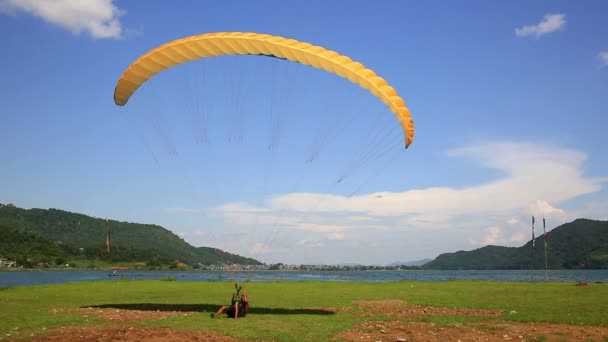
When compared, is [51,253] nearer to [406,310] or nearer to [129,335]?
[406,310]

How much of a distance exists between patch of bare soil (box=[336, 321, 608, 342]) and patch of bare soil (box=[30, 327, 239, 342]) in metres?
4.17

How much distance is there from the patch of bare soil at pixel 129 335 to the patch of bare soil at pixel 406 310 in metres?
7.64

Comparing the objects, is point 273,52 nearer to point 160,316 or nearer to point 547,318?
point 160,316

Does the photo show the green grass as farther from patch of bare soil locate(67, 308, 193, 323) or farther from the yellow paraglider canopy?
the yellow paraglider canopy

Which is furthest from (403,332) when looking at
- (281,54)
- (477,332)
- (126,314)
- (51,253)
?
(51,253)

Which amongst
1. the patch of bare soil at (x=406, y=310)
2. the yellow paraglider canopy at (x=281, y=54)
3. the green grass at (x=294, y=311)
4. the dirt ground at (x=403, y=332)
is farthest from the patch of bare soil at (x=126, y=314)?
the yellow paraglider canopy at (x=281, y=54)

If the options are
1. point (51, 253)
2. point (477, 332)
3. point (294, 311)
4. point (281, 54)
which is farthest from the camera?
point (51, 253)

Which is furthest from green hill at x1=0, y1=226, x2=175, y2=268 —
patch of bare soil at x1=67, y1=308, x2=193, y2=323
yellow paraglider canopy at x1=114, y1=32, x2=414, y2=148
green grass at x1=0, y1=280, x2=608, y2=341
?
yellow paraglider canopy at x1=114, y1=32, x2=414, y2=148

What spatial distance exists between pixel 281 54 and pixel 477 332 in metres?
11.0

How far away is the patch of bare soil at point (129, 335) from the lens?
44.2 feet

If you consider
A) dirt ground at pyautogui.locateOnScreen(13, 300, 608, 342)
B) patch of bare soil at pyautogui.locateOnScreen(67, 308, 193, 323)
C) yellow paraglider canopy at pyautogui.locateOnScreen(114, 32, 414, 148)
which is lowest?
patch of bare soil at pyautogui.locateOnScreen(67, 308, 193, 323)

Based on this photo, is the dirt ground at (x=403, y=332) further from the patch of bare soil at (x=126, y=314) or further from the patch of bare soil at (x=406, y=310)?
the patch of bare soil at (x=406, y=310)

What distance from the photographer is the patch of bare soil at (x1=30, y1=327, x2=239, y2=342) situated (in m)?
13.5

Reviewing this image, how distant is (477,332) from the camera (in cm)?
1469
